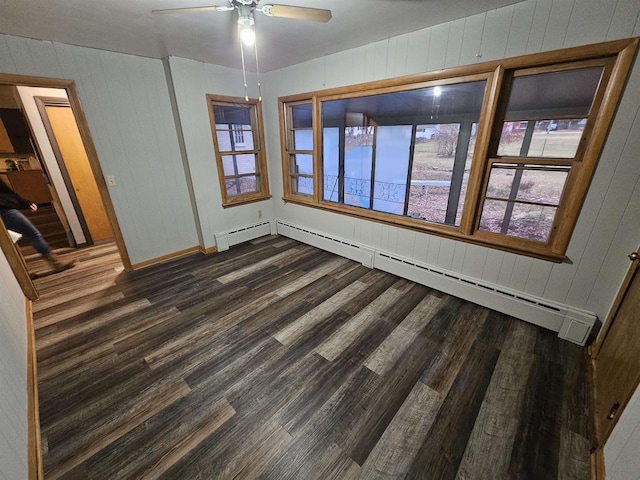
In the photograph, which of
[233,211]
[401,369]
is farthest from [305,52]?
[401,369]

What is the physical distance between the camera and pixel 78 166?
4.04 meters

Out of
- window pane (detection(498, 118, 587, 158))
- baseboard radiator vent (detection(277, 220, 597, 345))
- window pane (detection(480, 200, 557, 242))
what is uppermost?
window pane (detection(498, 118, 587, 158))

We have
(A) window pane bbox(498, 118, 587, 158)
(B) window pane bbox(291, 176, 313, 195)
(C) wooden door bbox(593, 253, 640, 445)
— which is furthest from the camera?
(B) window pane bbox(291, 176, 313, 195)

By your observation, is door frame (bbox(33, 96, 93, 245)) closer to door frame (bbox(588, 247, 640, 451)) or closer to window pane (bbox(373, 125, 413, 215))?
window pane (bbox(373, 125, 413, 215))

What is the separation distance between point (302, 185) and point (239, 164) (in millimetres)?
1082

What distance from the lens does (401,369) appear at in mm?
1882

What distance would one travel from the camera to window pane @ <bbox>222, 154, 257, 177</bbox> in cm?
395

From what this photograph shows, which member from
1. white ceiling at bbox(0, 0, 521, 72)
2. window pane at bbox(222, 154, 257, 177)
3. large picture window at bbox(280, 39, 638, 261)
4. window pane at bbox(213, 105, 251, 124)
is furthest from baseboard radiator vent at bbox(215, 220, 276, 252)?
white ceiling at bbox(0, 0, 521, 72)

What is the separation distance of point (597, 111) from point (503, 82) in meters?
0.64

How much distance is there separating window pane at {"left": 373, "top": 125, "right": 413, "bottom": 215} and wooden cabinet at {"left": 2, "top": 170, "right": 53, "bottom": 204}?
22.0 feet

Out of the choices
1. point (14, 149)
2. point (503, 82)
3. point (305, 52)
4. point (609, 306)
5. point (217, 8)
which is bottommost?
point (609, 306)

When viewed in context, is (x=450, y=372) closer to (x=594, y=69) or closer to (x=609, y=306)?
(x=609, y=306)

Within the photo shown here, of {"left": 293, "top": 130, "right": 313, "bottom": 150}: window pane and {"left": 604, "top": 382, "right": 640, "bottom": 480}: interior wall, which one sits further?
{"left": 293, "top": 130, "right": 313, "bottom": 150}: window pane

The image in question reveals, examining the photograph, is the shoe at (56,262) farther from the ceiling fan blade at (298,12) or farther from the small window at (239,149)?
the ceiling fan blade at (298,12)
